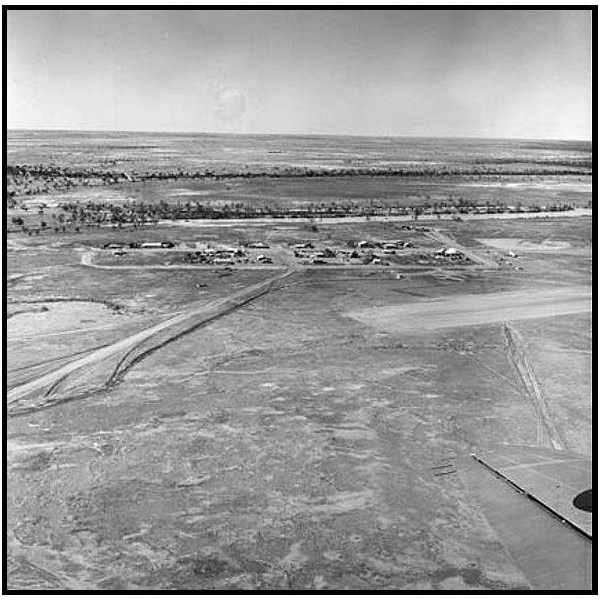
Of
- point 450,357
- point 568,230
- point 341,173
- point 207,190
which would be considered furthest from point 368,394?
point 341,173

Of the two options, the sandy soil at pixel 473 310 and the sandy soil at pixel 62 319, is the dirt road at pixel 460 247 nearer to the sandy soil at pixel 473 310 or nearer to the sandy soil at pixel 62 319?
the sandy soil at pixel 473 310

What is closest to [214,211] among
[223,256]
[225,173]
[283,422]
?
[223,256]

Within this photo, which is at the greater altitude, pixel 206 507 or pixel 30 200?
pixel 30 200

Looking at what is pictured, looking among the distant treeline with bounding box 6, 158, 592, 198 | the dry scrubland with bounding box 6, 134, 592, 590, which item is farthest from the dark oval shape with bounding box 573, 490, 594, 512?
the distant treeline with bounding box 6, 158, 592, 198

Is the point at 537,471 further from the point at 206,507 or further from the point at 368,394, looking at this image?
the point at 206,507

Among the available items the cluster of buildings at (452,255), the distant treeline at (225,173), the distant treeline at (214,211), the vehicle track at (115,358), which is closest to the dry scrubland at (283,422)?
the vehicle track at (115,358)

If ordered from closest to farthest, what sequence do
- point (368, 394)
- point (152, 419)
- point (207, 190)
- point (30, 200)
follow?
point (152, 419), point (368, 394), point (30, 200), point (207, 190)

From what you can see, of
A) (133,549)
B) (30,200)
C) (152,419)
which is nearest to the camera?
(133,549)
